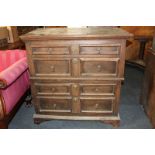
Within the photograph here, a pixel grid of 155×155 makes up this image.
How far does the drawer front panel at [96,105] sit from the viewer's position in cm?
190

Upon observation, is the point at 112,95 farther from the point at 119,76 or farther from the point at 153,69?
the point at 153,69

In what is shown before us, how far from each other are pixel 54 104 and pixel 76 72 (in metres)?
0.53

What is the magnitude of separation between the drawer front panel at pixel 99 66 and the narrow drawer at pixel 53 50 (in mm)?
188

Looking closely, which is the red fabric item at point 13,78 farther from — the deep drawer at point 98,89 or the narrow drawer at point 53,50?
the deep drawer at point 98,89

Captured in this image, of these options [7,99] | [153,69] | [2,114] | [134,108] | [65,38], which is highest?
[65,38]

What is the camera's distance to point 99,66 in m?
1.69

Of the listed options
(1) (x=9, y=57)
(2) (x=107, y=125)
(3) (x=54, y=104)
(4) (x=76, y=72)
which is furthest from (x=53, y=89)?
(1) (x=9, y=57)

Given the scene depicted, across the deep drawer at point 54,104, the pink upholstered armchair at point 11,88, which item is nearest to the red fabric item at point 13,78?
the pink upholstered armchair at point 11,88

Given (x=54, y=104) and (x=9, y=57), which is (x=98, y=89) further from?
(x=9, y=57)

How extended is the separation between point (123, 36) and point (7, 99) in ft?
4.49

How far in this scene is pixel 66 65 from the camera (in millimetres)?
1724

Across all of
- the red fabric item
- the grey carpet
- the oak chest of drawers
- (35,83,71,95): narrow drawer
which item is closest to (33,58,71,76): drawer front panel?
the oak chest of drawers
